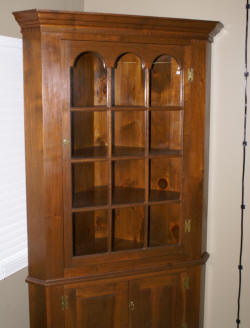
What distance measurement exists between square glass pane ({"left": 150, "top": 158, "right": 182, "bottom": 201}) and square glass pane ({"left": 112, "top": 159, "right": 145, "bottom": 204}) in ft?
0.28

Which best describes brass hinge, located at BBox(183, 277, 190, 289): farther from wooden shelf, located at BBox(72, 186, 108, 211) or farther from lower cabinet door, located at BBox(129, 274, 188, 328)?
wooden shelf, located at BBox(72, 186, 108, 211)

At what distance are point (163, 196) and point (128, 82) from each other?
63 centimetres

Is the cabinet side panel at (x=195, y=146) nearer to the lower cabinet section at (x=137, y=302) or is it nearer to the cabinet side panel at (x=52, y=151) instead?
the lower cabinet section at (x=137, y=302)

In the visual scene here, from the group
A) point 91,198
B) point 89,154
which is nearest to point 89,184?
point 91,198

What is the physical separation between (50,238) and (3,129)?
1.84 ft

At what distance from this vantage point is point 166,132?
2156mm

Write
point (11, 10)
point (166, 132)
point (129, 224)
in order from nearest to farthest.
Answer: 1. point (11, 10)
2. point (166, 132)
3. point (129, 224)

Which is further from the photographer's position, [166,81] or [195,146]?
[166,81]

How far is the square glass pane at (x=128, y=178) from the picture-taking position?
216 centimetres

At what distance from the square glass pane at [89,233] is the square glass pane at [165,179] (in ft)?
1.03

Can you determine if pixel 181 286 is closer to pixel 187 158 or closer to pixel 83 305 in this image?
pixel 83 305

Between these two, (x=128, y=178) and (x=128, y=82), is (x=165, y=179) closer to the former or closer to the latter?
(x=128, y=178)

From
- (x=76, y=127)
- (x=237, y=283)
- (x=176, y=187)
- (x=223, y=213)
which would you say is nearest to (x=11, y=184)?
(x=76, y=127)

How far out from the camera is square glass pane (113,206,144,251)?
2230 mm
